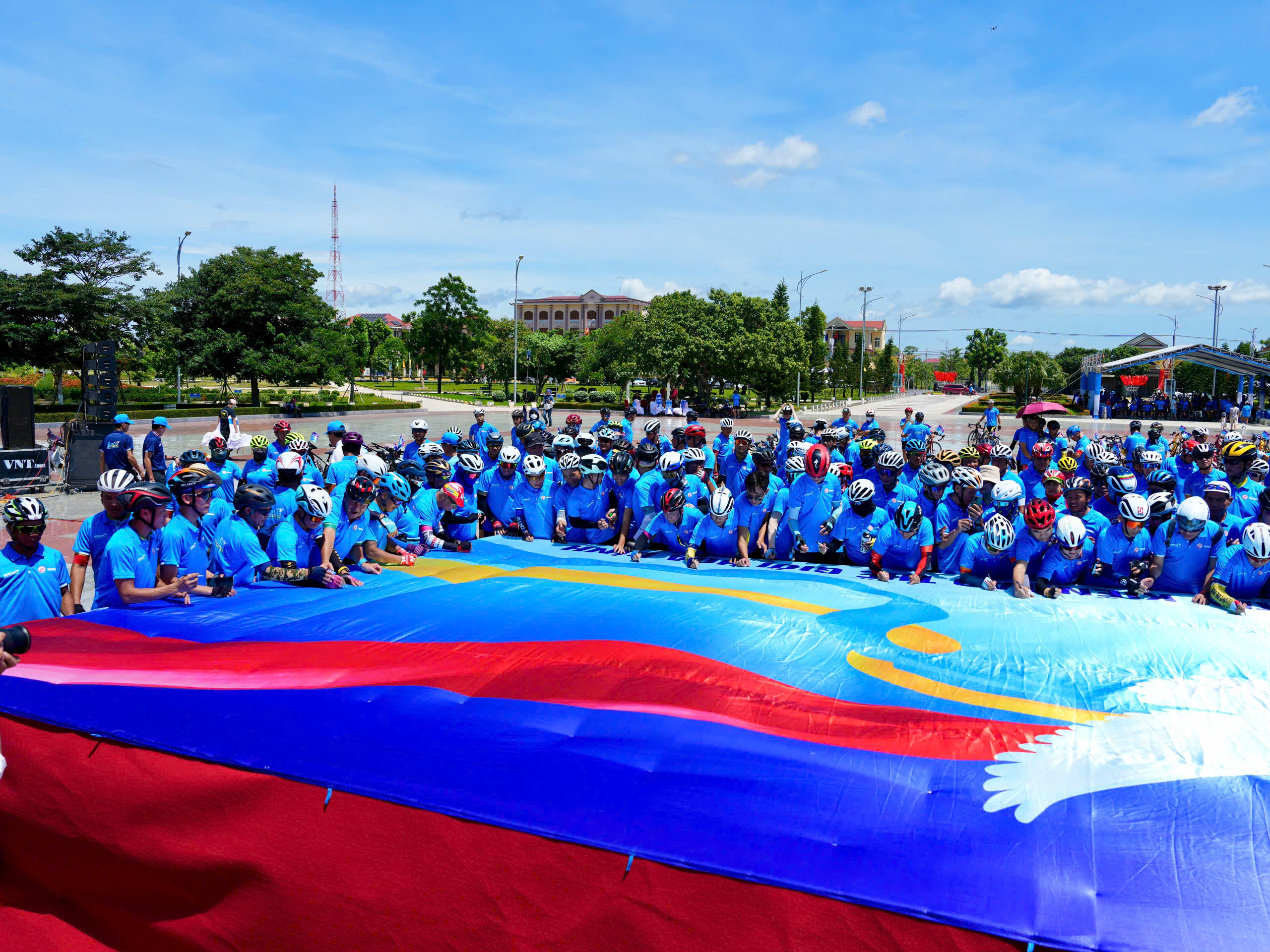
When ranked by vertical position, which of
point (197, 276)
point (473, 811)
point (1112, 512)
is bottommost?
point (473, 811)

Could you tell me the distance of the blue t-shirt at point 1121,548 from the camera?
8.00 m

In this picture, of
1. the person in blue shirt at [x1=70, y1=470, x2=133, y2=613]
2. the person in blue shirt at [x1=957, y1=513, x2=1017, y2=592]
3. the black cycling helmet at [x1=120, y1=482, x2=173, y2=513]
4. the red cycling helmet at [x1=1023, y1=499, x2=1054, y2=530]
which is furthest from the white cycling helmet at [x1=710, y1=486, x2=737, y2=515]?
the person in blue shirt at [x1=70, y1=470, x2=133, y2=613]

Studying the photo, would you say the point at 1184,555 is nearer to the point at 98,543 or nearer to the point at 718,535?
the point at 718,535

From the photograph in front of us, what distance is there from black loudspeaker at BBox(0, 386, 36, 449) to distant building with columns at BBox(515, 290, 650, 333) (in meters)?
143

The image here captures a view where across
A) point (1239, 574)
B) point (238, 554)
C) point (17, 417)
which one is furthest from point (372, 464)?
point (17, 417)

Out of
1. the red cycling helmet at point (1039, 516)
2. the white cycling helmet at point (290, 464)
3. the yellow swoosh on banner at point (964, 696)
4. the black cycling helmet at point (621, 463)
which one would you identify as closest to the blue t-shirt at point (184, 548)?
the white cycling helmet at point (290, 464)

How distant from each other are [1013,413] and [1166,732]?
67.6 m

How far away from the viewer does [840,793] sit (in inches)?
166

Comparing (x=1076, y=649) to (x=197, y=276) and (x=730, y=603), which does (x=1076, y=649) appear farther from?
(x=197, y=276)

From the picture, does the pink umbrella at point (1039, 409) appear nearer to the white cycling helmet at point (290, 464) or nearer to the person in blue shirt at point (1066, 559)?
the person in blue shirt at point (1066, 559)

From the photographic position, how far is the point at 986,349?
126500 mm

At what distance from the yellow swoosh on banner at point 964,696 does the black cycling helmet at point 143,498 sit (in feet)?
18.3

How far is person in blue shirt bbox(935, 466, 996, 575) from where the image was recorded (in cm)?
864

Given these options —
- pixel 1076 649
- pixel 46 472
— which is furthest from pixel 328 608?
pixel 46 472
